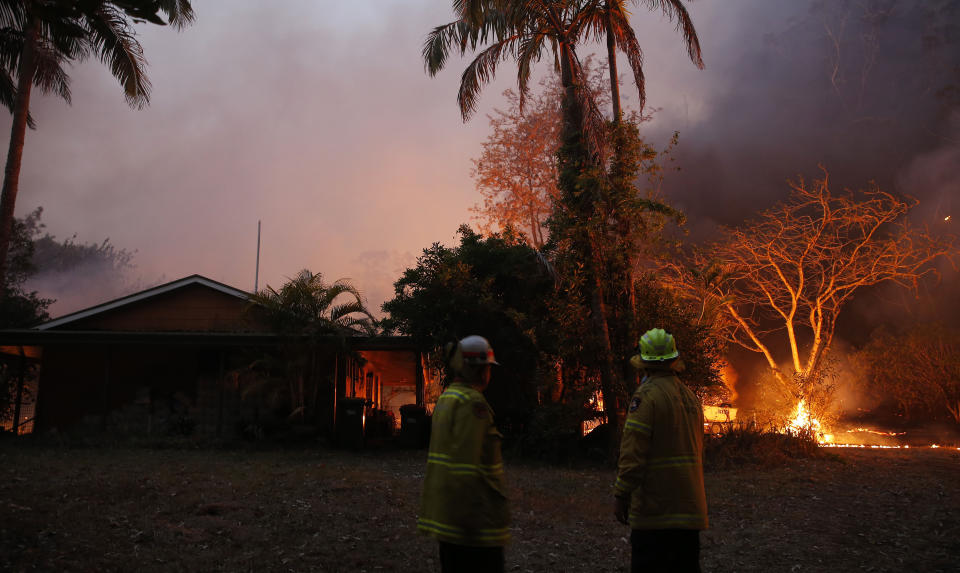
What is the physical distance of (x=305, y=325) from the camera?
51.7ft

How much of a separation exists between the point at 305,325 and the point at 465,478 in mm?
13399

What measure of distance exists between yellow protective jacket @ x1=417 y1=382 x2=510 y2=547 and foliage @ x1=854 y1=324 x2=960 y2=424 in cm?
2261

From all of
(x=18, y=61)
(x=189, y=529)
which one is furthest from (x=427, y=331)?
(x=18, y=61)

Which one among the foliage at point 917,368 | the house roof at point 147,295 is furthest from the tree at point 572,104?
the foliage at point 917,368

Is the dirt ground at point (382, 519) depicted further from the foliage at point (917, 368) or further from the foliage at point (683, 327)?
the foliage at point (917, 368)

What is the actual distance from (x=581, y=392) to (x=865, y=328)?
76.1ft

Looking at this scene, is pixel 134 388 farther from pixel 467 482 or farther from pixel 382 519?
pixel 467 482

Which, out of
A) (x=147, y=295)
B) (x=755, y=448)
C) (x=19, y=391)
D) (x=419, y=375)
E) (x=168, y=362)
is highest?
(x=147, y=295)

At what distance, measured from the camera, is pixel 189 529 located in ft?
21.9

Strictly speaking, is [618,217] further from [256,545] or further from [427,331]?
[256,545]

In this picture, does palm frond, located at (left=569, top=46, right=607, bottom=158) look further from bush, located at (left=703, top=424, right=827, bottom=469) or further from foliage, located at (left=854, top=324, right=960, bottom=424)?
foliage, located at (left=854, top=324, right=960, bottom=424)

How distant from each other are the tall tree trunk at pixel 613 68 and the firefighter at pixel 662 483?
1120cm

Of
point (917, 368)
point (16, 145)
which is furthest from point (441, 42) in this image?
point (917, 368)

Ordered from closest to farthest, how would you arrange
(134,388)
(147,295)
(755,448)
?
(755,448), (147,295), (134,388)
